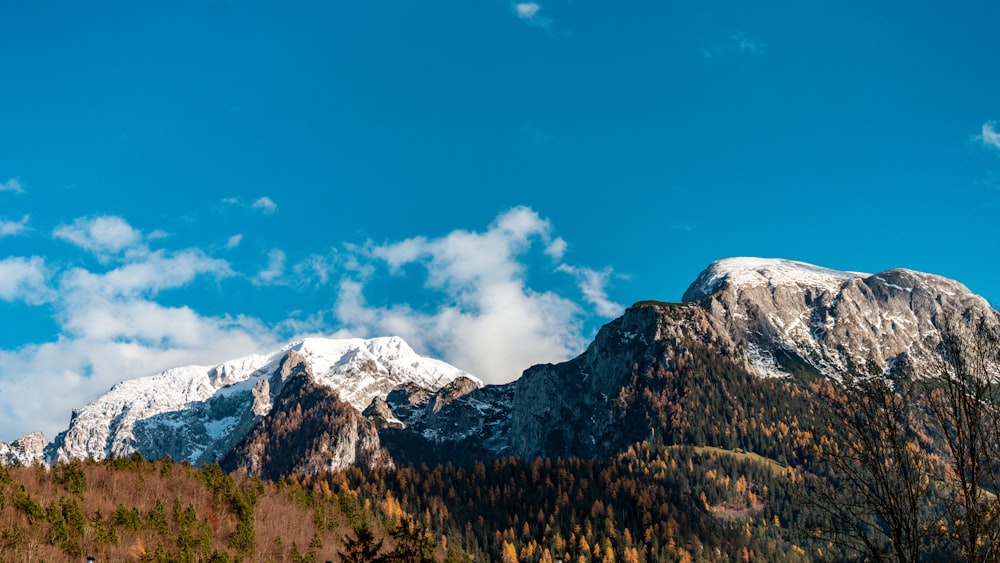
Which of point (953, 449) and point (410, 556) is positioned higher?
point (953, 449)

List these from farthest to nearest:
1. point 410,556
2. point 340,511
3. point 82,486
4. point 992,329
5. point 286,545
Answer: point 340,511
point 286,545
point 82,486
point 410,556
point 992,329

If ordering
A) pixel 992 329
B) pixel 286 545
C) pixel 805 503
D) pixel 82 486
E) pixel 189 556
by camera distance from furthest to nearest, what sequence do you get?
pixel 286 545 < pixel 82 486 < pixel 189 556 < pixel 805 503 < pixel 992 329

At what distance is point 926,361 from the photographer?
27531 mm

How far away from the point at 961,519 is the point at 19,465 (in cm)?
15746

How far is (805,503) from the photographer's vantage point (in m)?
29.5

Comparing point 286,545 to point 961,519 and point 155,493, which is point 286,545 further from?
point 961,519

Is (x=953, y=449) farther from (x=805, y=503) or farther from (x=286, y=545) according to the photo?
(x=286, y=545)

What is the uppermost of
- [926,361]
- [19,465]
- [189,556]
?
[19,465]

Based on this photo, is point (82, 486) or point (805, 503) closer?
point (805, 503)

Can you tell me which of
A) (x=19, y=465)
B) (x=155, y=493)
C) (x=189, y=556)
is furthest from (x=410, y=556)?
(x=19, y=465)

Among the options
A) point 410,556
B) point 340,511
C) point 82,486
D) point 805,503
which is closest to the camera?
point 805,503

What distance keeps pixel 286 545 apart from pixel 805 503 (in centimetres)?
12627

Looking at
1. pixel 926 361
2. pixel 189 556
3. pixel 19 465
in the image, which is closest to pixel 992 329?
pixel 926 361

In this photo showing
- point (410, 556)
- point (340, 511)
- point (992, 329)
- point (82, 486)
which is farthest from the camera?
point (340, 511)
